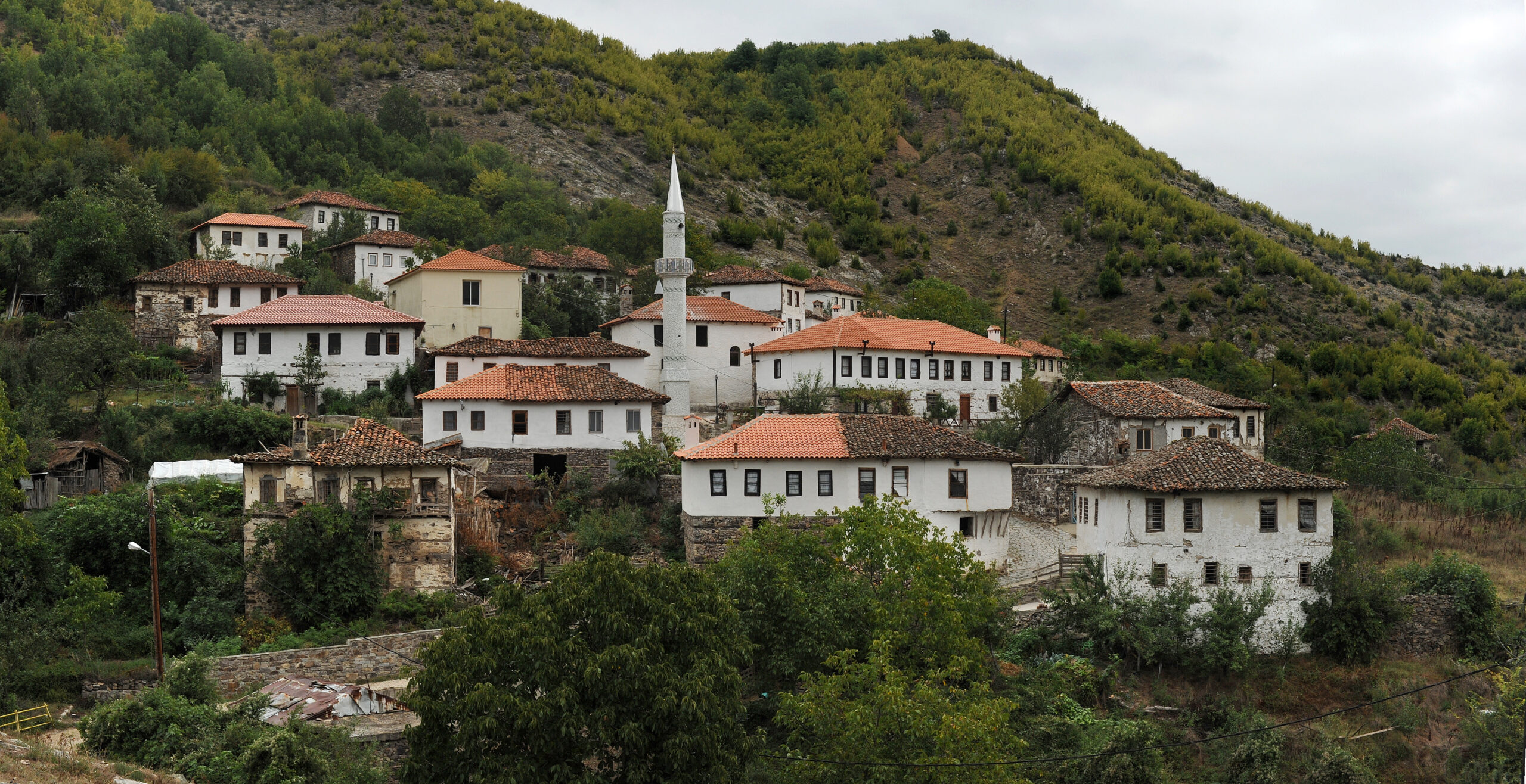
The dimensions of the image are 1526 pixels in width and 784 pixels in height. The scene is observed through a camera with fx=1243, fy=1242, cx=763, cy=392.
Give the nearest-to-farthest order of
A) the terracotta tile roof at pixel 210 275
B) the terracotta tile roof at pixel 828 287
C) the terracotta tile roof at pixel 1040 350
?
1. the terracotta tile roof at pixel 210 275
2. the terracotta tile roof at pixel 1040 350
3. the terracotta tile roof at pixel 828 287

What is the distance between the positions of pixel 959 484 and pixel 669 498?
809cm

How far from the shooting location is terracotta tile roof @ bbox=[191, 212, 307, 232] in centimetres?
5475

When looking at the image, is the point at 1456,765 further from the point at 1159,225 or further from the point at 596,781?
the point at 1159,225

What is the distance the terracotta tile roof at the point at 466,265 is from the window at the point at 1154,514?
27.6m

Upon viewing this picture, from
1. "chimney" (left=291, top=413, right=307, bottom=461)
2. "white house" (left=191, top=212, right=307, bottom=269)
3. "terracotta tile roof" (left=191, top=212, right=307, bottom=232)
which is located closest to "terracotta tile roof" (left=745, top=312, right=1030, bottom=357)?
"chimney" (left=291, top=413, right=307, bottom=461)

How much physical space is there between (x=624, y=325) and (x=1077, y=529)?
2262 centimetres

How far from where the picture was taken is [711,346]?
47781 mm

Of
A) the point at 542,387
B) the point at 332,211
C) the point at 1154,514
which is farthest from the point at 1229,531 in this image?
the point at 332,211

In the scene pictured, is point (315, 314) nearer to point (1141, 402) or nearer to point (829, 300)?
point (829, 300)

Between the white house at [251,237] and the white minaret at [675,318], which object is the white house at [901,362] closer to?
the white minaret at [675,318]

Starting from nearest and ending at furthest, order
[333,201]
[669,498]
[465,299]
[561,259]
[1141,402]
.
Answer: [669,498] → [1141,402] → [465,299] → [561,259] → [333,201]

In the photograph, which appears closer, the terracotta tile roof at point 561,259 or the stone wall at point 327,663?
the stone wall at point 327,663

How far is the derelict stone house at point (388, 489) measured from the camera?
28328 millimetres

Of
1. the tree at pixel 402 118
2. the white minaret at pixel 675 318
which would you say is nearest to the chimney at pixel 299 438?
the white minaret at pixel 675 318
